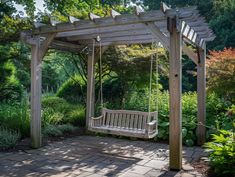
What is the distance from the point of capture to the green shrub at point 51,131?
5.62 metres

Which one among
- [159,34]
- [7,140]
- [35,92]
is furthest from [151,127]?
[7,140]

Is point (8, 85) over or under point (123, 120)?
over

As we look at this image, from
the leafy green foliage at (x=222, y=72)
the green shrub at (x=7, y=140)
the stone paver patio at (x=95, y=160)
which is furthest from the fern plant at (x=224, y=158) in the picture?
the green shrub at (x=7, y=140)

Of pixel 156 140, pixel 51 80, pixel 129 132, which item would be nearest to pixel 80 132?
pixel 156 140

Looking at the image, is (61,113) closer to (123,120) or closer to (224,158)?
(123,120)

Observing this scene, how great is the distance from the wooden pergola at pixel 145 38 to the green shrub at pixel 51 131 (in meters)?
0.81

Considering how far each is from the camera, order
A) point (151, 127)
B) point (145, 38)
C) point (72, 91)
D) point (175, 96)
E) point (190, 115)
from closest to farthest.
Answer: point (175, 96), point (151, 127), point (145, 38), point (190, 115), point (72, 91)

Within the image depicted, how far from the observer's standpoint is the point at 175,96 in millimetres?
3625

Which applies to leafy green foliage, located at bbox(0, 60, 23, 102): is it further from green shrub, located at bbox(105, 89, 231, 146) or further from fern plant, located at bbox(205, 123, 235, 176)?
fern plant, located at bbox(205, 123, 235, 176)

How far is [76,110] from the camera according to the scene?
286 inches

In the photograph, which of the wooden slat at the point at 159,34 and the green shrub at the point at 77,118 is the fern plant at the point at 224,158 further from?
the green shrub at the point at 77,118

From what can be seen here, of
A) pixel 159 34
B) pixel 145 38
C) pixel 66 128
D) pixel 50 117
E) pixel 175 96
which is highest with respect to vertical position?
pixel 145 38

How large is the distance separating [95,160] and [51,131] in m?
1.94

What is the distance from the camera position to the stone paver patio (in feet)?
11.6
